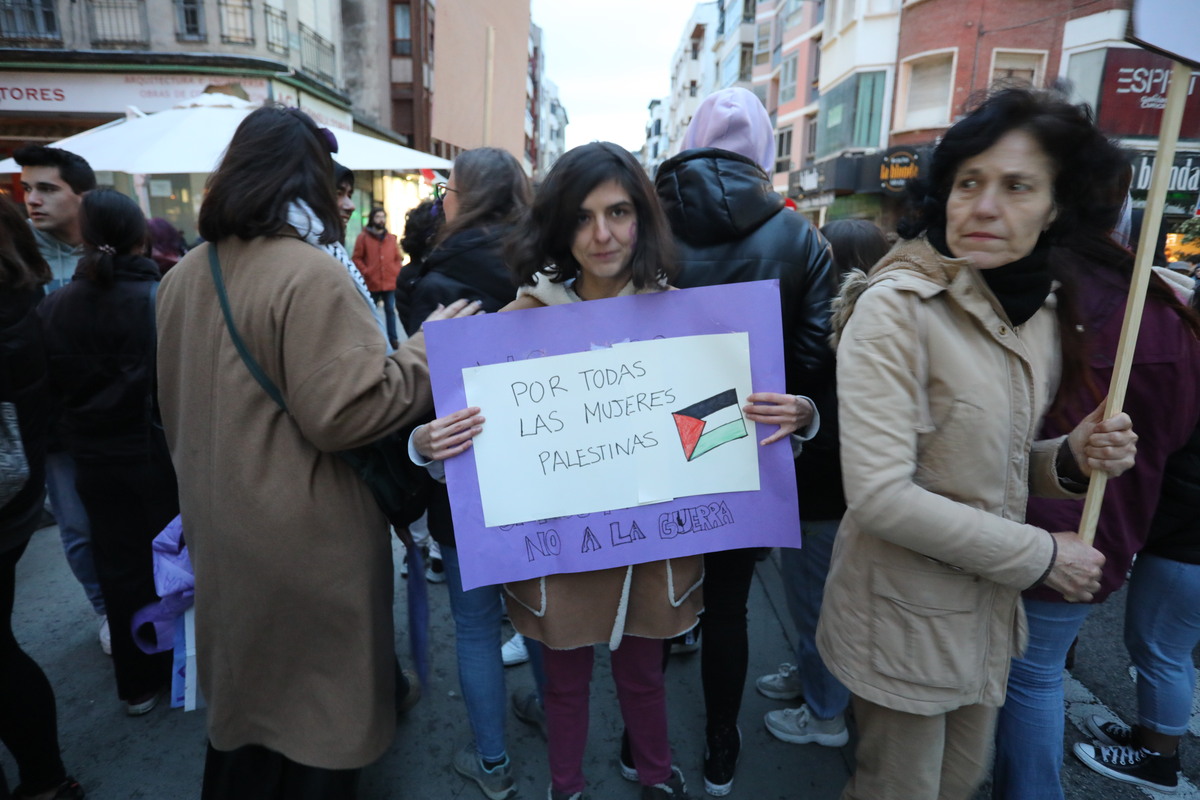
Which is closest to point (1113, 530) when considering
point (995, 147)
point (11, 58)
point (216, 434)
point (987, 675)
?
point (987, 675)

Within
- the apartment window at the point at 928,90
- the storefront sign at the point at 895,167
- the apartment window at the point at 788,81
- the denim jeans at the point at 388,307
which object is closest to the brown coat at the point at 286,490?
the denim jeans at the point at 388,307

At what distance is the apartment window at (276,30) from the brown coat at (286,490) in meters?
16.9

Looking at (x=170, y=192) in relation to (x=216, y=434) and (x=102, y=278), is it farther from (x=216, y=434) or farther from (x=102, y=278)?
(x=216, y=434)

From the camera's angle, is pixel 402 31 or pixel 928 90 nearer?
pixel 928 90

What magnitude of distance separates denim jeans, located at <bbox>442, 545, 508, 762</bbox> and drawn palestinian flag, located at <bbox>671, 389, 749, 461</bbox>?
80 centimetres

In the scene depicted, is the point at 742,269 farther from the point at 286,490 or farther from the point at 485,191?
the point at 286,490

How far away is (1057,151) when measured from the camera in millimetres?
1379

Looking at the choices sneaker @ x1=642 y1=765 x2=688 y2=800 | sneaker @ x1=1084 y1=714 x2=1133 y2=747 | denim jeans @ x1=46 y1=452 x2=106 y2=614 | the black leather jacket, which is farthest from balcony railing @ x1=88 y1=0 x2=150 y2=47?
sneaker @ x1=1084 y1=714 x2=1133 y2=747

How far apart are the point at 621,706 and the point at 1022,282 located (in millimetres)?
1534

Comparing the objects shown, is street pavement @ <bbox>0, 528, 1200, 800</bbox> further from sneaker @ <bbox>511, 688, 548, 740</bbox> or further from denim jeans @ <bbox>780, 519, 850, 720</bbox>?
denim jeans @ <bbox>780, 519, 850, 720</bbox>

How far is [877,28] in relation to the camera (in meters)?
18.8

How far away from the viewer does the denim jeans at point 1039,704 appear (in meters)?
1.68

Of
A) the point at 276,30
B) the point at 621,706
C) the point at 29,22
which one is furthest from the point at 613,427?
the point at 29,22

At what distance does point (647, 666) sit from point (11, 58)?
19289 millimetres
